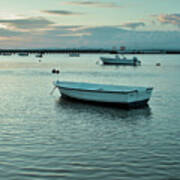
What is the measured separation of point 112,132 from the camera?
1577 cm

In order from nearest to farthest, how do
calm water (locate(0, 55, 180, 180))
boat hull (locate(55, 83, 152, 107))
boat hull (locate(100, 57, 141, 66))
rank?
calm water (locate(0, 55, 180, 180)) < boat hull (locate(55, 83, 152, 107)) < boat hull (locate(100, 57, 141, 66))

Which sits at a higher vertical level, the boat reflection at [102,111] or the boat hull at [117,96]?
the boat hull at [117,96]

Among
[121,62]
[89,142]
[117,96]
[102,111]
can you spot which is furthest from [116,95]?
[121,62]

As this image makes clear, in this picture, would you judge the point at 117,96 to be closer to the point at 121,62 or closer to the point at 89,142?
the point at 89,142

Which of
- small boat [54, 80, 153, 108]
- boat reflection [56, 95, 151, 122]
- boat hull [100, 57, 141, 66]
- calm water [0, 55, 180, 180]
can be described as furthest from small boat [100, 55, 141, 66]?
calm water [0, 55, 180, 180]

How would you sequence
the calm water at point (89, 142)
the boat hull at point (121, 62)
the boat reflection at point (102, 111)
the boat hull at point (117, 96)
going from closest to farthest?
1. the calm water at point (89, 142)
2. the boat reflection at point (102, 111)
3. the boat hull at point (117, 96)
4. the boat hull at point (121, 62)

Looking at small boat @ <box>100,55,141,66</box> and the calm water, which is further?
small boat @ <box>100,55,141,66</box>

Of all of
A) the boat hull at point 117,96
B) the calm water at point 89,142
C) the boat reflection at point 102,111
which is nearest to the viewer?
the calm water at point 89,142

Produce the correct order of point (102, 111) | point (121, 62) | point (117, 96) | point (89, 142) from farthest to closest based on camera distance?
point (121, 62), point (117, 96), point (102, 111), point (89, 142)

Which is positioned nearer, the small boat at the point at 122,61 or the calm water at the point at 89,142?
the calm water at the point at 89,142

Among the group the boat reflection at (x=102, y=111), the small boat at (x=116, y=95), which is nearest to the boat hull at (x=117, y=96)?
the small boat at (x=116, y=95)

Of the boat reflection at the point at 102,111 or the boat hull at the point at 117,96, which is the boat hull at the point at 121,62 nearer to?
the boat hull at the point at 117,96

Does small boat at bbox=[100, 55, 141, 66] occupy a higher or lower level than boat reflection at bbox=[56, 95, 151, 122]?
higher

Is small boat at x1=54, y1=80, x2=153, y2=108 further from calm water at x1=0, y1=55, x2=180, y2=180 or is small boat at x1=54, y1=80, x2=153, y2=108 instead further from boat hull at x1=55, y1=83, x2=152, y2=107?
calm water at x1=0, y1=55, x2=180, y2=180
